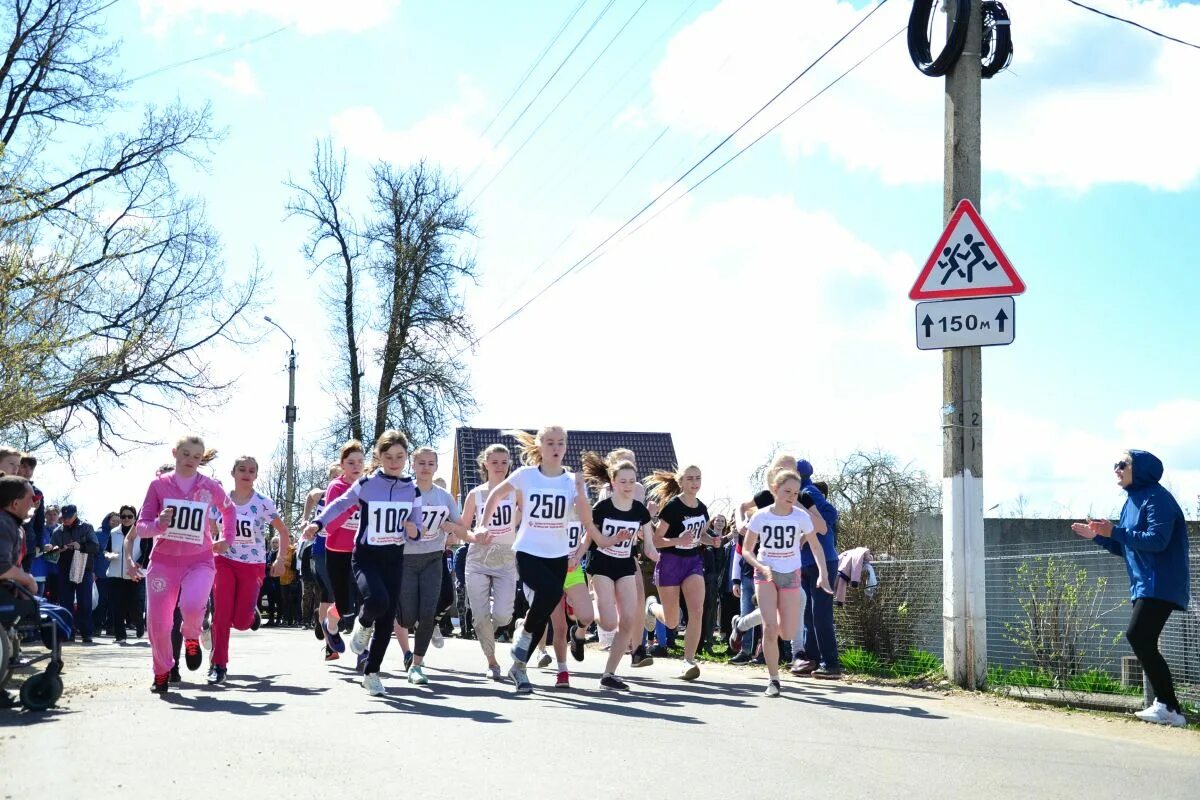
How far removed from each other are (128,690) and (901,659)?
7411 mm

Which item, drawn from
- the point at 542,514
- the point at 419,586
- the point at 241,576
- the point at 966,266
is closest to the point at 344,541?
the point at 241,576

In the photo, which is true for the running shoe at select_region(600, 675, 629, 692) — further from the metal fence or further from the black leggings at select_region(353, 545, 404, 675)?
the metal fence

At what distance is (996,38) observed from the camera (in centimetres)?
1223

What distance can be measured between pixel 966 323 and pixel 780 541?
2498 millimetres

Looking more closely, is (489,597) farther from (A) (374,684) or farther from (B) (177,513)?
(B) (177,513)

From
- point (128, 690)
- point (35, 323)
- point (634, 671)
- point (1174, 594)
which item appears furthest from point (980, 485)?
point (35, 323)

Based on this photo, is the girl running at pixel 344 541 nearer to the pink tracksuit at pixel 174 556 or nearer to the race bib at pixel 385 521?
the pink tracksuit at pixel 174 556

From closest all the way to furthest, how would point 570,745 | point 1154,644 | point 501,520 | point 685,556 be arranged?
point 570,745 → point 1154,644 → point 685,556 → point 501,520

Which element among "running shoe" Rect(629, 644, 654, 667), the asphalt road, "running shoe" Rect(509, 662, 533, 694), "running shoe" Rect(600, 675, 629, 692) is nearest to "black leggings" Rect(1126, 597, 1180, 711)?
the asphalt road

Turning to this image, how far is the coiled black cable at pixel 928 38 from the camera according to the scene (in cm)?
1215

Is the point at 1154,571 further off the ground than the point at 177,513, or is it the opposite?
the point at 177,513

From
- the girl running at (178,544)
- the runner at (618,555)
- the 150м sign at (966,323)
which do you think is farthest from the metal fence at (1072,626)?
the girl running at (178,544)

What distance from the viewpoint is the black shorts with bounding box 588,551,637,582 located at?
1201 cm

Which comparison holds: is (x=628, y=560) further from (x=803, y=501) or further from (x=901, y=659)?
(x=901, y=659)
